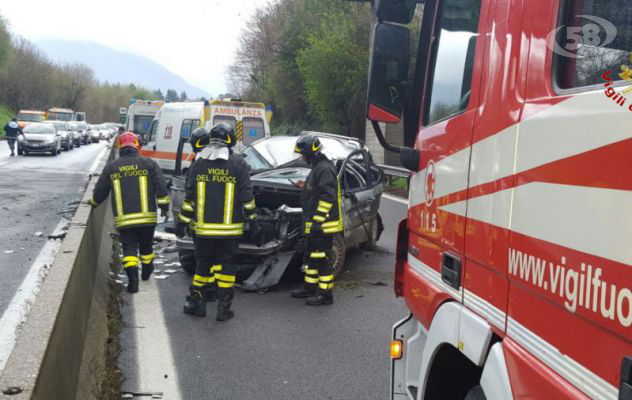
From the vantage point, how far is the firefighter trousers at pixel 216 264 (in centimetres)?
656

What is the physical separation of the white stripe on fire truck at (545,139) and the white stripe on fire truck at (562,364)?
1.50 ft

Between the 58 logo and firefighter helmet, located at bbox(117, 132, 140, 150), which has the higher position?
the 58 logo

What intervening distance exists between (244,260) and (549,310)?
637cm

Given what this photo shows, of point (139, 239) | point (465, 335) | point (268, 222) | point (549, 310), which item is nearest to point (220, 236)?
point (268, 222)

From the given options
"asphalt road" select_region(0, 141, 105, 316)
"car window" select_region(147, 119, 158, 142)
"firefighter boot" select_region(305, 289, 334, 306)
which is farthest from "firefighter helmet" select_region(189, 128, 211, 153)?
"car window" select_region(147, 119, 158, 142)

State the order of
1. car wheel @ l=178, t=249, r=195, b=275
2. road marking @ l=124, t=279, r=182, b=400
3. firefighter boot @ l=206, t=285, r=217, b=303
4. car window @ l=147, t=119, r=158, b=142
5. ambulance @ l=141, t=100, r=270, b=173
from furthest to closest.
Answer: car window @ l=147, t=119, r=158, b=142 < ambulance @ l=141, t=100, r=270, b=173 < car wheel @ l=178, t=249, r=195, b=275 < firefighter boot @ l=206, t=285, r=217, b=303 < road marking @ l=124, t=279, r=182, b=400

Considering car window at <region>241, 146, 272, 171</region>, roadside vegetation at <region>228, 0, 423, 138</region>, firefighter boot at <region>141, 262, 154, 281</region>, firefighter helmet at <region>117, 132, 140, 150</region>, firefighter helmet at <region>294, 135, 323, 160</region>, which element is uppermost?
roadside vegetation at <region>228, 0, 423, 138</region>

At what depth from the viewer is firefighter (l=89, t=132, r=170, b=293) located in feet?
24.7

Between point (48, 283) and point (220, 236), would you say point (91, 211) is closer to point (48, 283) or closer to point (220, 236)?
point (220, 236)

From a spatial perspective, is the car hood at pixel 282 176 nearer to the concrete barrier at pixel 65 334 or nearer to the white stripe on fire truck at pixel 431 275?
the concrete barrier at pixel 65 334

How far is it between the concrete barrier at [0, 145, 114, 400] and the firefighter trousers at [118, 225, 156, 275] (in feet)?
2.10

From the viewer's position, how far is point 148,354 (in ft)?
17.9

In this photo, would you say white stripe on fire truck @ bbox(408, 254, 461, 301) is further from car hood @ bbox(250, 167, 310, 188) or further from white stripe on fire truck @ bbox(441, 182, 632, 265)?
car hood @ bbox(250, 167, 310, 188)

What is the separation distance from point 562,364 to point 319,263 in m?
5.58
